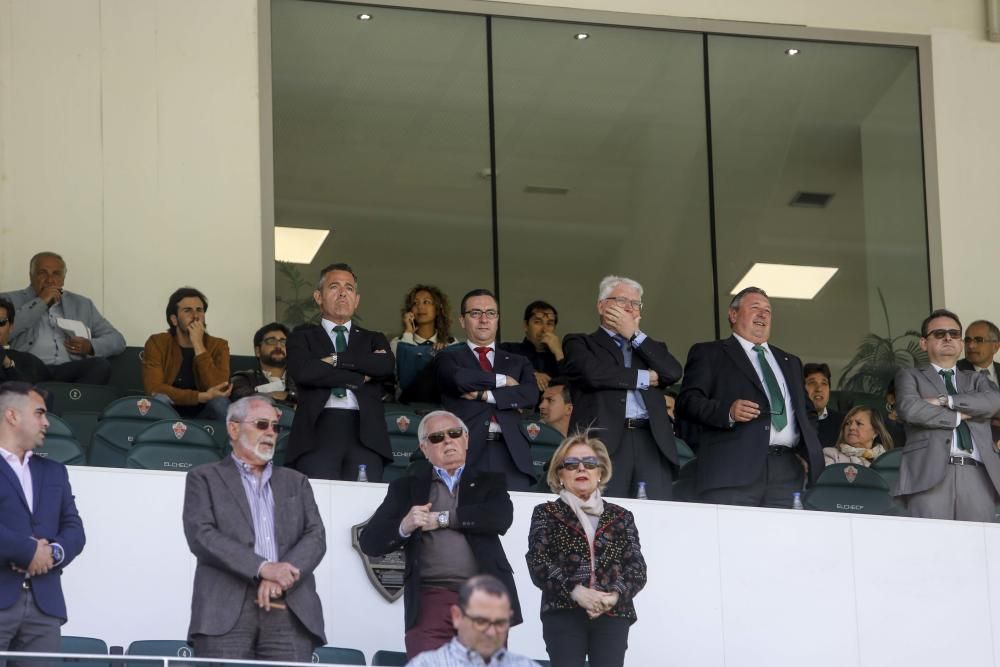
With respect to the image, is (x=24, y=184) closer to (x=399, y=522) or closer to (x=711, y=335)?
(x=711, y=335)

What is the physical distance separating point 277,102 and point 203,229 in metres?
1.07

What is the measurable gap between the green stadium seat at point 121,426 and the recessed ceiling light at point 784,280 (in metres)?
5.13

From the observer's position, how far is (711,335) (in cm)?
1237

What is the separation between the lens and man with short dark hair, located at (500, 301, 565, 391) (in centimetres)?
1054

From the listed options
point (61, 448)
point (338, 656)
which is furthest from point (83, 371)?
point (338, 656)

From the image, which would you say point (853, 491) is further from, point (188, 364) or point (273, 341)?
point (188, 364)

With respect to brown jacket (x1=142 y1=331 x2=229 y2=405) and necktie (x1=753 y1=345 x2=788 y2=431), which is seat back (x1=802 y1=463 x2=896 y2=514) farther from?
brown jacket (x1=142 y1=331 x2=229 y2=405)

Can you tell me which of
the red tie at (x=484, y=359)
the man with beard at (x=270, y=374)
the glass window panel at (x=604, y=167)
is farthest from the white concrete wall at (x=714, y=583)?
the glass window panel at (x=604, y=167)

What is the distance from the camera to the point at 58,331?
10.4 meters

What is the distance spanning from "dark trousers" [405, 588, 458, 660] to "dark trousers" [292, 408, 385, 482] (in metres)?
1.57

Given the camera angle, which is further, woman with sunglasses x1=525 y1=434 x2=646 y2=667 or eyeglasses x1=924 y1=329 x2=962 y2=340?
eyeglasses x1=924 y1=329 x2=962 y2=340

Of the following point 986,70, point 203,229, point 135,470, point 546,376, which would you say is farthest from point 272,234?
point 986,70

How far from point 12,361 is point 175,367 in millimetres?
893

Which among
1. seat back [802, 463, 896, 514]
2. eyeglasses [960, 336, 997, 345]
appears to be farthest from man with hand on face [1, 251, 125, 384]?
eyeglasses [960, 336, 997, 345]
